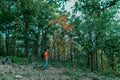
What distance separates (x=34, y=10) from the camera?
39.4m

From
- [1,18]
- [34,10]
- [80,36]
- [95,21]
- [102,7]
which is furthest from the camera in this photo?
[1,18]

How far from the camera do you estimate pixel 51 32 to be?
5219cm

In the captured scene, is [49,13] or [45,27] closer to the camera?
[49,13]

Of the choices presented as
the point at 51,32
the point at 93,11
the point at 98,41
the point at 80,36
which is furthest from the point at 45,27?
the point at 93,11

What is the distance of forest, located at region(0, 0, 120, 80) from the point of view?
18.2m

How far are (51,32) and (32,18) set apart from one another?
11243mm

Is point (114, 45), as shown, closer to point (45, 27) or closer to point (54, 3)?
point (45, 27)

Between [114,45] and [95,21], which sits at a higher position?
[95,21]

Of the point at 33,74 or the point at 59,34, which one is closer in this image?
the point at 33,74

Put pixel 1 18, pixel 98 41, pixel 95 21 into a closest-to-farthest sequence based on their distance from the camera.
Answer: pixel 95 21
pixel 98 41
pixel 1 18

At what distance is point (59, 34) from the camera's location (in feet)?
165

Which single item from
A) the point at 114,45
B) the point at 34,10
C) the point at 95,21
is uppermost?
the point at 34,10

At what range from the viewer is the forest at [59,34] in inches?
718

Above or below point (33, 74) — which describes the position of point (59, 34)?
above
